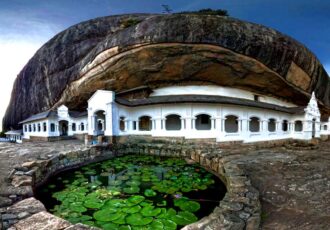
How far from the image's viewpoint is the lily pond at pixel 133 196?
4.66m

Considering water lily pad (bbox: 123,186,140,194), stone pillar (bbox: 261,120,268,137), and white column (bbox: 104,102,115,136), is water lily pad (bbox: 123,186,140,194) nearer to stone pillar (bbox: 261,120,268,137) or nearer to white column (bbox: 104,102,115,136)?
white column (bbox: 104,102,115,136)

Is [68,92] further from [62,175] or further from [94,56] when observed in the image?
[62,175]

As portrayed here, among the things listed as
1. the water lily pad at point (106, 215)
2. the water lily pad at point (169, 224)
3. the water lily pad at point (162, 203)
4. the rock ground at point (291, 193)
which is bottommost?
the water lily pad at point (162, 203)

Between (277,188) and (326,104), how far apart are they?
2297cm

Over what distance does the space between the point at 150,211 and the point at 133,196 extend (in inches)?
47.3

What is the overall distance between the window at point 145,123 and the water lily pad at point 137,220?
1367 centimetres

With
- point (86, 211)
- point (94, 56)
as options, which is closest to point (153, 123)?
point (94, 56)

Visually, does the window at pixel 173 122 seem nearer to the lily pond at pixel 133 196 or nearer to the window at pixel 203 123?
the window at pixel 203 123

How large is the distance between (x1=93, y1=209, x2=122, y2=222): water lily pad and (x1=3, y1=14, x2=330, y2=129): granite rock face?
14072 millimetres

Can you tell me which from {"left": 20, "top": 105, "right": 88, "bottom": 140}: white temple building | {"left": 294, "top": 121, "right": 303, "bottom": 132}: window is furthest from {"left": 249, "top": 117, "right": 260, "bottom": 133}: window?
{"left": 20, "top": 105, "right": 88, "bottom": 140}: white temple building

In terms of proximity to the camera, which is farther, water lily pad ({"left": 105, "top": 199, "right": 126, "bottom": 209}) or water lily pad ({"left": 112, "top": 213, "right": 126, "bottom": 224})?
water lily pad ({"left": 105, "top": 199, "right": 126, "bottom": 209})

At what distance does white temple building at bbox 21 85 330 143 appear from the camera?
15641 mm

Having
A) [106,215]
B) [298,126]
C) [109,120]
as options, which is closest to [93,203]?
[106,215]

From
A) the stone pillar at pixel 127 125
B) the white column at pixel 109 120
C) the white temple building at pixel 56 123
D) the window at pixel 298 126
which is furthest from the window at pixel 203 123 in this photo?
the white temple building at pixel 56 123
